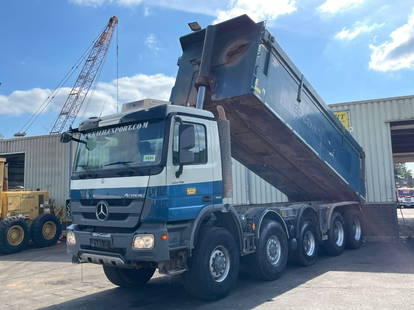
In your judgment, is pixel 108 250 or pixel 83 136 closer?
pixel 108 250

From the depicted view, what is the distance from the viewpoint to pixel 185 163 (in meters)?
5.61

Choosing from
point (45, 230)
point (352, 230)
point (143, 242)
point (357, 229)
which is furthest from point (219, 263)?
point (45, 230)

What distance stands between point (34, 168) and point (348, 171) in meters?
15.0

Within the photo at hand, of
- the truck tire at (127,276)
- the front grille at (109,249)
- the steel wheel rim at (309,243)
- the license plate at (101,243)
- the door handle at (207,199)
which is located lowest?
the truck tire at (127,276)

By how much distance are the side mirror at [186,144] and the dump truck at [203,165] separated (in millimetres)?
19

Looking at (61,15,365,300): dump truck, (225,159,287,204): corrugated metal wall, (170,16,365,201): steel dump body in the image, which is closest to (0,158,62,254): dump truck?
(225,159,287,204): corrugated metal wall

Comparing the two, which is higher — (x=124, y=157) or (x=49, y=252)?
(x=124, y=157)

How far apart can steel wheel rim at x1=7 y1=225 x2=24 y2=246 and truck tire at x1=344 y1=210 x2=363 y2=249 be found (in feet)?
35.0

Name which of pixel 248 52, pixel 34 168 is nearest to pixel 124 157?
pixel 248 52

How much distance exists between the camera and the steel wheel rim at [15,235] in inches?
509

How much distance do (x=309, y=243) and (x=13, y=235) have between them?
393 inches

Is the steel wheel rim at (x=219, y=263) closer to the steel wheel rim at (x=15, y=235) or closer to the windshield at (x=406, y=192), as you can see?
the steel wheel rim at (x=15, y=235)

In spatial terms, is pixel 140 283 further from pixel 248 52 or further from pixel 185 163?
pixel 248 52

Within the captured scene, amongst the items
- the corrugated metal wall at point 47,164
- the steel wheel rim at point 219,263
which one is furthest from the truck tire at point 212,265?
the corrugated metal wall at point 47,164
